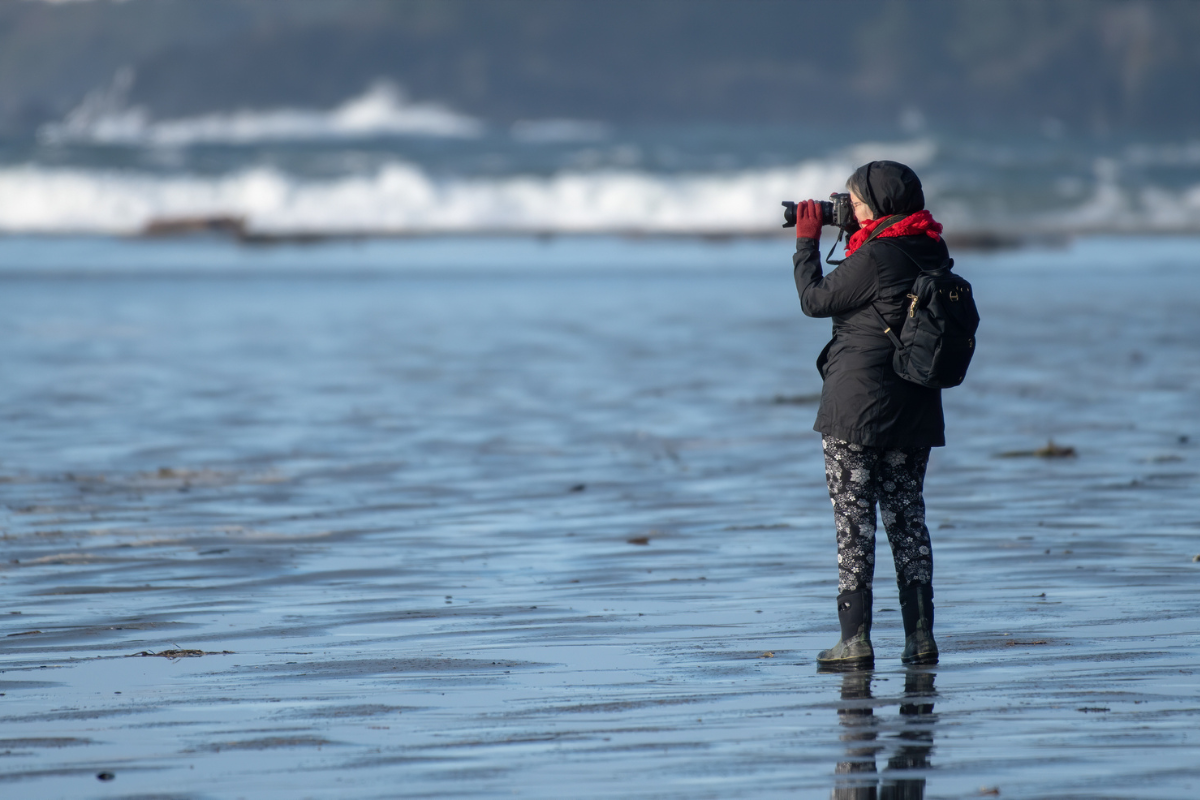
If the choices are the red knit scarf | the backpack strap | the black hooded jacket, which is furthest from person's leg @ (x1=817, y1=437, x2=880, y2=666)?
the red knit scarf

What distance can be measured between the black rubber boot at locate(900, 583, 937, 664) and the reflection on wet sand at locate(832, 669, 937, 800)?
11 centimetres

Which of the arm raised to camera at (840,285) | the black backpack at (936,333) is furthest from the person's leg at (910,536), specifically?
the arm raised to camera at (840,285)

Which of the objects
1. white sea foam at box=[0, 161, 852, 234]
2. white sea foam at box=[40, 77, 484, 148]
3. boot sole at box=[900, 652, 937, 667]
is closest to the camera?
boot sole at box=[900, 652, 937, 667]

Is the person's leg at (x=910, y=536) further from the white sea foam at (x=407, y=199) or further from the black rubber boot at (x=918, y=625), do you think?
the white sea foam at (x=407, y=199)

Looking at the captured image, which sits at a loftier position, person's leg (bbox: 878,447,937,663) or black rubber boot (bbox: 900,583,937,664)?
person's leg (bbox: 878,447,937,663)

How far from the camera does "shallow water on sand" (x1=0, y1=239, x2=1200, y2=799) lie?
4746 millimetres

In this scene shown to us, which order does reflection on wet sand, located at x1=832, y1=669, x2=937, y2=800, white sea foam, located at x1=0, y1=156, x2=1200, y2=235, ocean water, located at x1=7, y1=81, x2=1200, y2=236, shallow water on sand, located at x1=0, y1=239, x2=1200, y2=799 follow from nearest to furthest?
reflection on wet sand, located at x1=832, y1=669, x2=937, y2=800
shallow water on sand, located at x1=0, y1=239, x2=1200, y2=799
ocean water, located at x1=7, y1=81, x2=1200, y2=236
white sea foam, located at x1=0, y1=156, x2=1200, y2=235

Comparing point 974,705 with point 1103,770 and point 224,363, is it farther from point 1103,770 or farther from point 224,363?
point 224,363

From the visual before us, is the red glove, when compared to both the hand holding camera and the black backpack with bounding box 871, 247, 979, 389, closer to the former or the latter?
the hand holding camera

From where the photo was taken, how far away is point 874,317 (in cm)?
588

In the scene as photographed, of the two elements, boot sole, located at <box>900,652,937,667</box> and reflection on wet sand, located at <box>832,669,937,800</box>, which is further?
boot sole, located at <box>900,652,937,667</box>

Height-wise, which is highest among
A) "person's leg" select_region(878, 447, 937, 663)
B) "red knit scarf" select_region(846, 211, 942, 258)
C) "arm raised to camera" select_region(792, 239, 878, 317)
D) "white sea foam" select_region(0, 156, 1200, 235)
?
"white sea foam" select_region(0, 156, 1200, 235)

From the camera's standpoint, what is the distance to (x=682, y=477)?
1059 cm

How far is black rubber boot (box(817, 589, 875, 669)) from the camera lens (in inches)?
227
